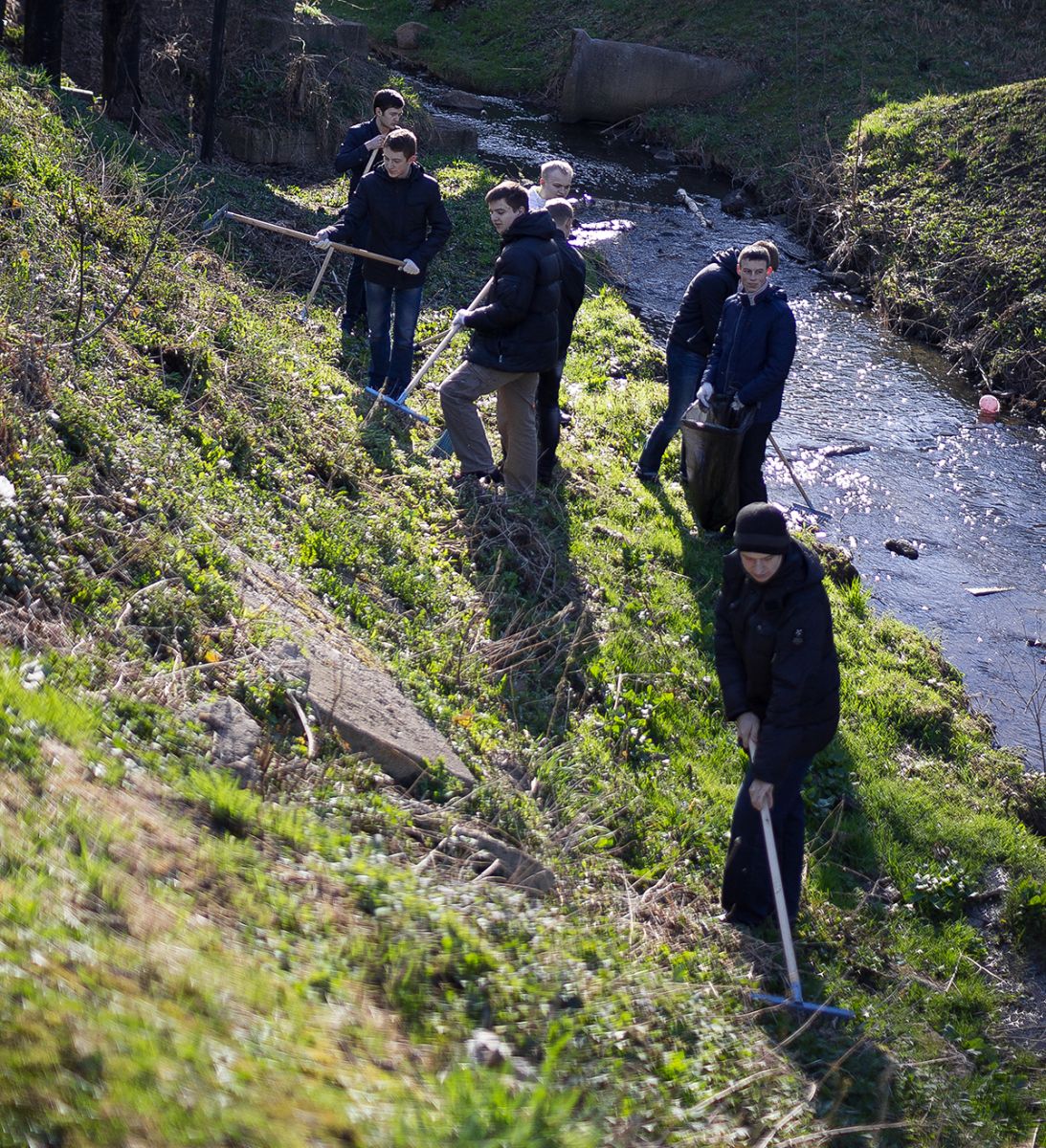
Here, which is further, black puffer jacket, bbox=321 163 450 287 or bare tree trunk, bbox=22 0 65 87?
bare tree trunk, bbox=22 0 65 87

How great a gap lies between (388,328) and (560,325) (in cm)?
142

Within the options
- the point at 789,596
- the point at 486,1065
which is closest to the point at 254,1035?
the point at 486,1065

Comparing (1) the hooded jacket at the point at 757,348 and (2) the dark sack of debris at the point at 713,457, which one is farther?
(2) the dark sack of debris at the point at 713,457

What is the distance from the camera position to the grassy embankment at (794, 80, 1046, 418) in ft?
48.1

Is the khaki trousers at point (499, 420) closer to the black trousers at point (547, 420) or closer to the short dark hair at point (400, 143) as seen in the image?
the black trousers at point (547, 420)

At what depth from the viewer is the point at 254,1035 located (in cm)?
279

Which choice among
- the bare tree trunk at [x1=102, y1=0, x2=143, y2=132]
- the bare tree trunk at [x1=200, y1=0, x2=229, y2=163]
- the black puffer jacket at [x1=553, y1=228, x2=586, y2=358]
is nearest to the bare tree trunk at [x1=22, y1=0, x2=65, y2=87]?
the bare tree trunk at [x1=102, y1=0, x2=143, y2=132]

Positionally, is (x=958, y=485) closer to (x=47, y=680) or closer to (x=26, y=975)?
(x=47, y=680)

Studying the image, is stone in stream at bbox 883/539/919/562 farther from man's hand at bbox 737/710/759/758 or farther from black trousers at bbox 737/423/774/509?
man's hand at bbox 737/710/759/758

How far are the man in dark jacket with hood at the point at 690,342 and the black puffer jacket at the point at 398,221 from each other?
192cm

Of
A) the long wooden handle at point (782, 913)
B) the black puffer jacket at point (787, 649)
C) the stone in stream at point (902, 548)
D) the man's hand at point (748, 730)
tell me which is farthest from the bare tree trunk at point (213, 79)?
the long wooden handle at point (782, 913)

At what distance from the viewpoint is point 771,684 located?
5230 mm

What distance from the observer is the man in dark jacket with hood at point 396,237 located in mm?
8789

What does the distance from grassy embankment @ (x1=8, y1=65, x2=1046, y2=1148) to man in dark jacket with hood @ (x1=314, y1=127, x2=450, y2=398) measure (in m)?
0.62
